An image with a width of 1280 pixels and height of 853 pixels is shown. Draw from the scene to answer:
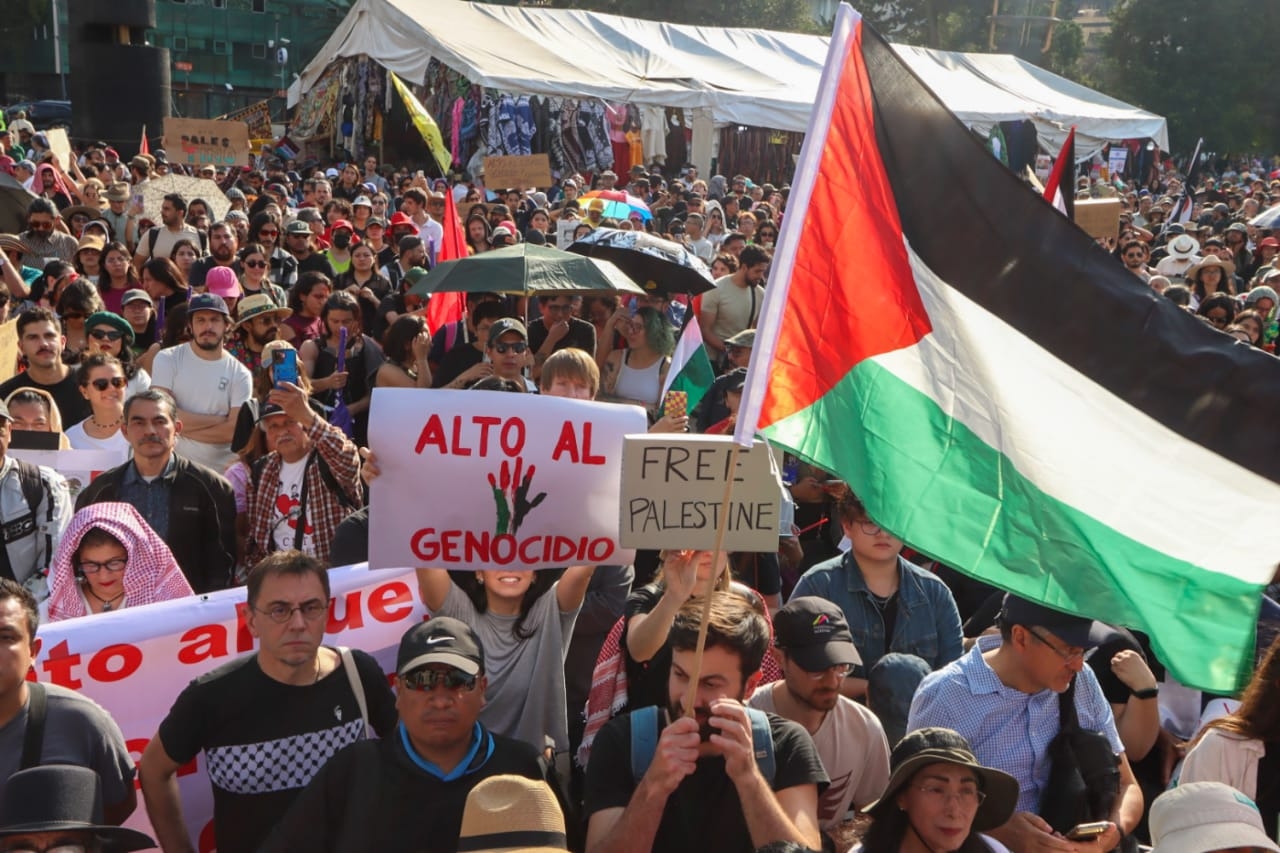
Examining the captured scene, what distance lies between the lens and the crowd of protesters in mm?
3285

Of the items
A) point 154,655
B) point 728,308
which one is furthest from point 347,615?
point 728,308

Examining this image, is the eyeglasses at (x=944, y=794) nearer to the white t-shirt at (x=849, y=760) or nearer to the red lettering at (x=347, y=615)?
the white t-shirt at (x=849, y=760)

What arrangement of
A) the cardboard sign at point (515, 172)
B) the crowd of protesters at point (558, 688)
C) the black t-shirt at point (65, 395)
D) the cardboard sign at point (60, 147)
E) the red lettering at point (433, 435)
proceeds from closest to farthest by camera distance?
the crowd of protesters at point (558, 688) < the red lettering at point (433, 435) < the black t-shirt at point (65, 395) < the cardboard sign at point (515, 172) < the cardboard sign at point (60, 147)

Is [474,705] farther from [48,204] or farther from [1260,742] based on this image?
[48,204]

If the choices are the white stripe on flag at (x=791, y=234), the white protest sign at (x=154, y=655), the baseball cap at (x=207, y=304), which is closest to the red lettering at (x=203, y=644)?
the white protest sign at (x=154, y=655)

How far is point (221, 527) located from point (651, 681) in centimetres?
233

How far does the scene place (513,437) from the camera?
454 cm

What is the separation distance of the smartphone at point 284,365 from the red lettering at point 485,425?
209 centimetres

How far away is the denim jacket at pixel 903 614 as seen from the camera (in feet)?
15.1

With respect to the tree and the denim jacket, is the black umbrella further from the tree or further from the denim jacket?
the tree

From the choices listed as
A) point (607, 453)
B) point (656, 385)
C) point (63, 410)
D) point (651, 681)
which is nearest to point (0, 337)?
point (63, 410)

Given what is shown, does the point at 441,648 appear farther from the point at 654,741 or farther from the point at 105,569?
the point at 105,569

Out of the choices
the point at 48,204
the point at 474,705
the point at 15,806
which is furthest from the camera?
the point at 48,204

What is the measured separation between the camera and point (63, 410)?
6945 mm
